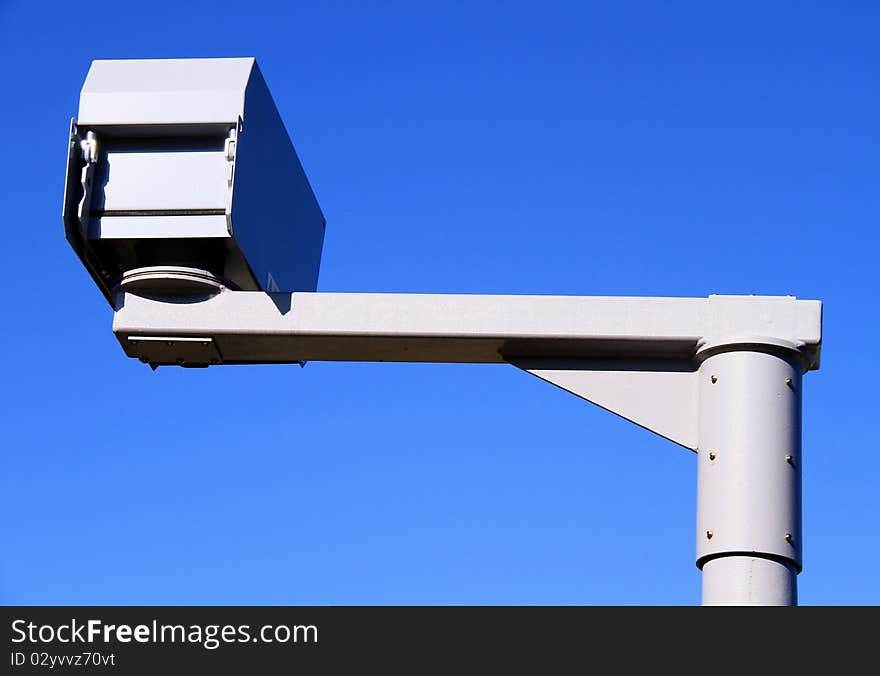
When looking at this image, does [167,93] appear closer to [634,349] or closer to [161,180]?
[161,180]

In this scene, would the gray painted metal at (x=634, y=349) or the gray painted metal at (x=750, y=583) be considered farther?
the gray painted metal at (x=634, y=349)

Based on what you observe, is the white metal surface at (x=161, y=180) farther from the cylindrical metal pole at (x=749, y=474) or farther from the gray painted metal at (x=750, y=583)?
the gray painted metal at (x=750, y=583)

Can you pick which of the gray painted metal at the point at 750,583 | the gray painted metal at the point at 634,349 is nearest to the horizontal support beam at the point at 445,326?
the gray painted metal at the point at 634,349

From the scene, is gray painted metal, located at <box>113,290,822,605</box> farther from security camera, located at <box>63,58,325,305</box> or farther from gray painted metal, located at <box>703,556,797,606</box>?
security camera, located at <box>63,58,325,305</box>

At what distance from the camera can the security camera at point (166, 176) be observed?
457 cm

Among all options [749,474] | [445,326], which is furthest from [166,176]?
[749,474]

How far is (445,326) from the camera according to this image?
441 centimetres

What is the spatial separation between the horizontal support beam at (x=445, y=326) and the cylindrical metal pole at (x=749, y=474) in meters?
0.08

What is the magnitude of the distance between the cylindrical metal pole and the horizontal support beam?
0.08 m
